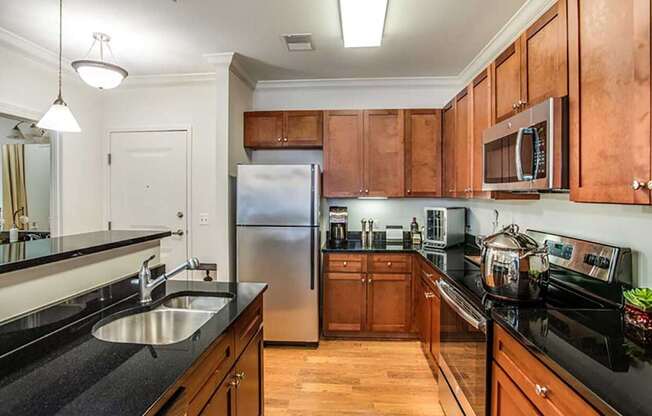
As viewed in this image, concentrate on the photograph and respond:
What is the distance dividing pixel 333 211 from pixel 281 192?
29.5 inches

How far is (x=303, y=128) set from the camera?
3.57 meters

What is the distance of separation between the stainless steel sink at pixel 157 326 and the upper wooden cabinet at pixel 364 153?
210 centimetres

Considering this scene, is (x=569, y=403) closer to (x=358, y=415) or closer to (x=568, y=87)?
(x=568, y=87)

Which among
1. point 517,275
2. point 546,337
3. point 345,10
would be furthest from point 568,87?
point 345,10

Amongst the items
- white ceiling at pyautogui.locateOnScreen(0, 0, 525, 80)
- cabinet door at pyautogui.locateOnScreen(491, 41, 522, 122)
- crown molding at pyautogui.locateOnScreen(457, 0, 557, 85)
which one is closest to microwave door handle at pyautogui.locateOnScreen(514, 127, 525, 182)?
cabinet door at pyautogui.locateOnScreen(491, 41, 522, 122)

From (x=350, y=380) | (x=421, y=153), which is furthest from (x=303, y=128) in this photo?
(x=350, y=380)

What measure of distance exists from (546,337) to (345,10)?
2.10 metres

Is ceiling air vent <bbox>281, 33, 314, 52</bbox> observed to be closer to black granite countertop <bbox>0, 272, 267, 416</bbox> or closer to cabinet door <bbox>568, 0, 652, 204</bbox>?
cabinet door <bbox>568, 0, 652, 204</bbox>

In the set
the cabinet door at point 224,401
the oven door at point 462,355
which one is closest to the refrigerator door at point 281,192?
the oven door at point 462,355

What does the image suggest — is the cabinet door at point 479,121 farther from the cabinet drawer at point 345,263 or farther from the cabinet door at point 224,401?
the cabinet door at point 224,401

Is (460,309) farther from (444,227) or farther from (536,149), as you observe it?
(444,227)

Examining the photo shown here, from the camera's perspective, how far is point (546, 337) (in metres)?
1.22

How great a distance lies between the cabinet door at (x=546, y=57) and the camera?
150cm

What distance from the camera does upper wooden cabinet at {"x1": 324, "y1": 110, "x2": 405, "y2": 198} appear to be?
11.5 feet
